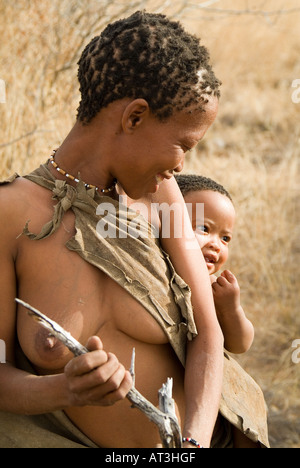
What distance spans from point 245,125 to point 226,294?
18.6 ft

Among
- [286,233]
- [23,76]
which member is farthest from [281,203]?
[23,76]

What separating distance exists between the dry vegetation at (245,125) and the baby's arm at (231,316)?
5.35 ft

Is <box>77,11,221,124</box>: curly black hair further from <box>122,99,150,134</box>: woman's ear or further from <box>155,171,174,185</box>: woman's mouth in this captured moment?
<box>155,171,174,185</box>: woman's mouth

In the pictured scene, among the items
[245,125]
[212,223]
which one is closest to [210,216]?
[212,223]

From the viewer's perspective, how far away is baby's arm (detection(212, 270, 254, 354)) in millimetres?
2230

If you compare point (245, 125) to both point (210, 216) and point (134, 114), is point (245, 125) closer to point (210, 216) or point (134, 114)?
point (210, 216)

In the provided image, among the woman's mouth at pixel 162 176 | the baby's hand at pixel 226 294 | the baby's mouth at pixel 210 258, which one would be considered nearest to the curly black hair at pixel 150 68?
the woman's mouth at pixel 162 176

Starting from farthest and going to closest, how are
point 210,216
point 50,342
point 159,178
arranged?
1. point 210,216
2. point 159,178
3. point 50,342

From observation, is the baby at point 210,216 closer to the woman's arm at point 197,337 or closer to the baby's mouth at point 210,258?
the baby's mouth at point 210,258

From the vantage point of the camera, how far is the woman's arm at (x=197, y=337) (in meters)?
1.87

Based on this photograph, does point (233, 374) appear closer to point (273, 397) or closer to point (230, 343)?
point (230, 343)

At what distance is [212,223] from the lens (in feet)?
8.56

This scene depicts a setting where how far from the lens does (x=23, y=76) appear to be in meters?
3.81
